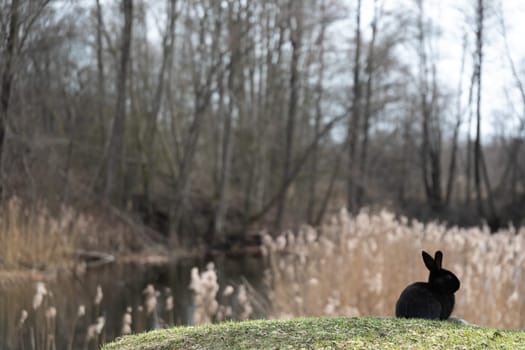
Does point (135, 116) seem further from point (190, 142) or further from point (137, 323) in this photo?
point (137, 323)

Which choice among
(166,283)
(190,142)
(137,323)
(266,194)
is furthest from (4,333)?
(266,194)

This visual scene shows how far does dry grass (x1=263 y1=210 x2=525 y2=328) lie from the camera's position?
7031 mm

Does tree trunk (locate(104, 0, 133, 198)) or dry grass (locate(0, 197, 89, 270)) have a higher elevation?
tree trunk (locate(104, 0, 133, 198))

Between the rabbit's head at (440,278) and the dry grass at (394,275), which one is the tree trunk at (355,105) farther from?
the rabbit's head at (440,278)

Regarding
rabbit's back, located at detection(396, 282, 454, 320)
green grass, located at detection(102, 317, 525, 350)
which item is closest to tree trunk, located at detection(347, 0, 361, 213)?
rabbit's back, located at detection(396, 282, 454, 320)

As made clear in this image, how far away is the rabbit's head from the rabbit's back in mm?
45

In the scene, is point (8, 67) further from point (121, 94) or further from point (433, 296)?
point (121, 94)

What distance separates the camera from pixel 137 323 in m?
8.75

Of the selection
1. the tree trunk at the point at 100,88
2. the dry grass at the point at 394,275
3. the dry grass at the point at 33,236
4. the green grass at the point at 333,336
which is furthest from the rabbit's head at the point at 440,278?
the tree trunk at the point at 100,88

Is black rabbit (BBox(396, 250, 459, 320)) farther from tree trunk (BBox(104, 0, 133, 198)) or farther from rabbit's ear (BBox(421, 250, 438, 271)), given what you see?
tree trunk (BBox(104, 0, 133, 198))

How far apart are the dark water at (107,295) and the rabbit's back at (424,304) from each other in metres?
3.85

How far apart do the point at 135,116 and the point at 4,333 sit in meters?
12.5

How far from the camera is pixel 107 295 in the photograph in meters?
10.9

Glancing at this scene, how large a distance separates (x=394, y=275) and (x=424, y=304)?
3298 millimetres
